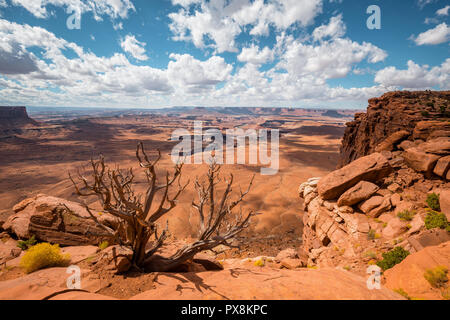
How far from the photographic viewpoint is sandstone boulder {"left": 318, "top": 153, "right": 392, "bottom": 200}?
1098cm

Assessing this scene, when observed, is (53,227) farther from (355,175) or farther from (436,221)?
Result: (436,221)

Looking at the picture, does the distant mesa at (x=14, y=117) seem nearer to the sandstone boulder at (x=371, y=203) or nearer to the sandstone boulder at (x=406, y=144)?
the sandstone boulder at (x=371, y=203)

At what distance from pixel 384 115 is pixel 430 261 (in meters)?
16.1

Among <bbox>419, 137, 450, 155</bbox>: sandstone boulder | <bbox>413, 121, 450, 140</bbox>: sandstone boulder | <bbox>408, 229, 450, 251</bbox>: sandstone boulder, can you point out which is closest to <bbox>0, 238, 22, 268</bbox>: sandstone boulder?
<bbox>408, 229, 450, 251</bbox>: sandstone boulder

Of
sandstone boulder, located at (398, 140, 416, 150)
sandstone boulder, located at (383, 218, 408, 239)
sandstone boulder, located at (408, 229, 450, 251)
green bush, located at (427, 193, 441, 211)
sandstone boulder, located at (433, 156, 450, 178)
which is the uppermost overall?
sandstone boulder, located at (398, 140, 416, 150)

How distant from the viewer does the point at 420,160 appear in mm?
10195

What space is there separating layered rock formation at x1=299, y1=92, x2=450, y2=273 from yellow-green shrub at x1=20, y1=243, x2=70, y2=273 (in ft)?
36.9

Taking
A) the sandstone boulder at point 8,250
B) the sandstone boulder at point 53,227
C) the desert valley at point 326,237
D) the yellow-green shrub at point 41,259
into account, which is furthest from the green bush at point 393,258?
the sandstone boulder at point 8,250

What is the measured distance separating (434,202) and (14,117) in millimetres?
182588

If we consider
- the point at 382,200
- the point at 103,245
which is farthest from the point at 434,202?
the point at 103,245

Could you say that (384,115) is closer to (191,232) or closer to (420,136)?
(420,136)

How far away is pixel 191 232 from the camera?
17.8 m

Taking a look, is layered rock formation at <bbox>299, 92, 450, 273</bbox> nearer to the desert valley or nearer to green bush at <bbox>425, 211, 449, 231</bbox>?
the desert valley
